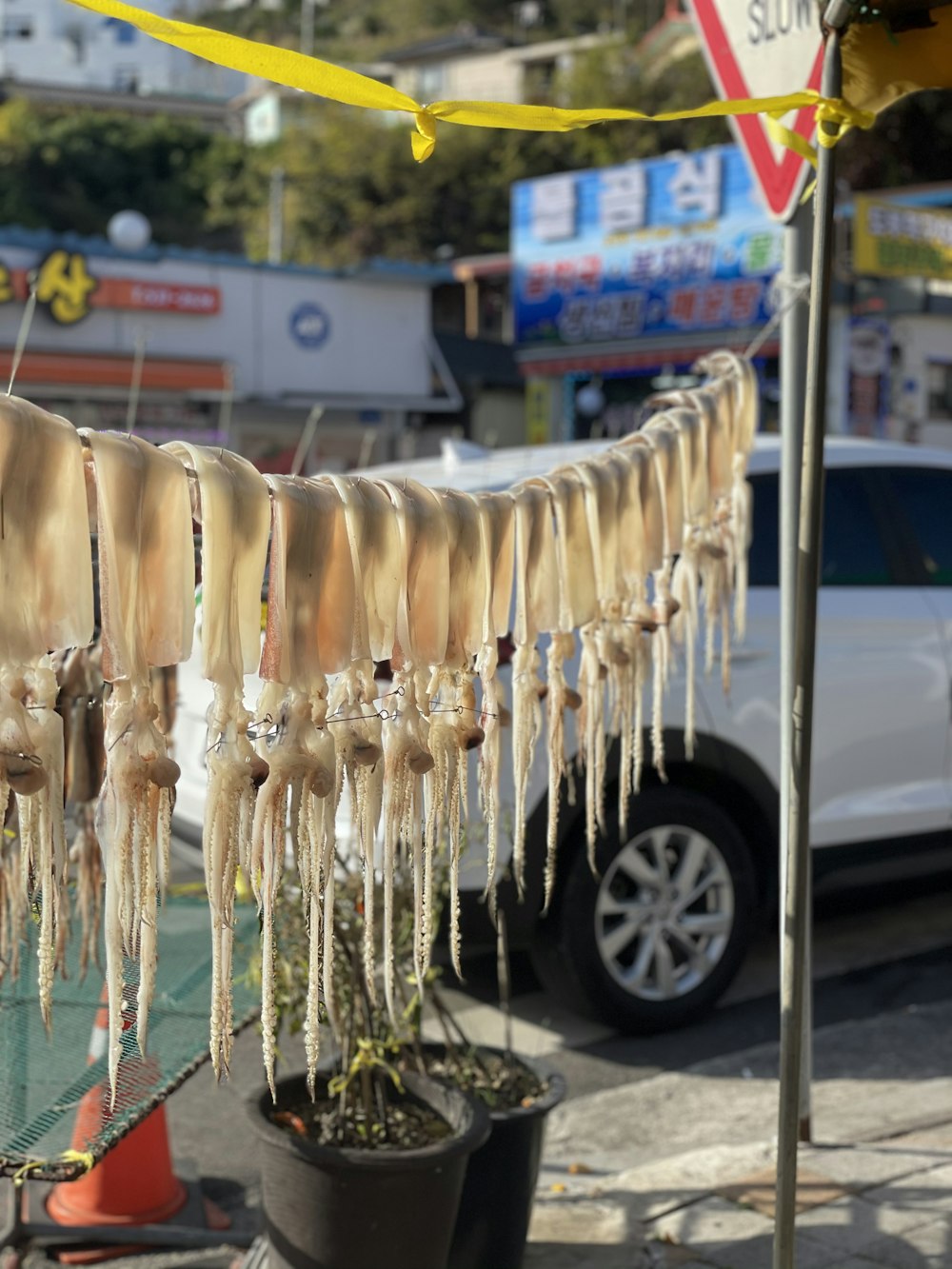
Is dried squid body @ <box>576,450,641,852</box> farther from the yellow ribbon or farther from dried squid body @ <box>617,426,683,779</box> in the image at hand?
the yellow ribbon

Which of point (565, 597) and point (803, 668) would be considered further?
point (803, 668)

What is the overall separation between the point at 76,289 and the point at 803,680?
19782 mm

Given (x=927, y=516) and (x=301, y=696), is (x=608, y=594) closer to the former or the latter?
Result: (x=301, y=696)

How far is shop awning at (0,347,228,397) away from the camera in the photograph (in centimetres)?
2003

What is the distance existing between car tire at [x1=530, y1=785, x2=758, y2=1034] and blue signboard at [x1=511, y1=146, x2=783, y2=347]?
600 inches

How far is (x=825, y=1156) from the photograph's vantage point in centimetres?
409

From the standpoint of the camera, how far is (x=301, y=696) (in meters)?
1.86

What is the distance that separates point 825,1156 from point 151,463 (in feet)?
10.6

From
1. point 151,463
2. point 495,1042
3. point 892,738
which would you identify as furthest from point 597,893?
point 151,463

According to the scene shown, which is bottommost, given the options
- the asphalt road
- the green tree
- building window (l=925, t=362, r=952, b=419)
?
the asphalt road

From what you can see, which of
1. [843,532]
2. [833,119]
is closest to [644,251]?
[843,532]

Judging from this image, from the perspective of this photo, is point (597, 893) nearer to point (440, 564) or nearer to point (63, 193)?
point (440, 564)

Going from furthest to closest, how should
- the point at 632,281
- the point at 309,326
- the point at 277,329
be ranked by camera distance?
the point at 309,326 → the point at 277,329 → the point at 632,281

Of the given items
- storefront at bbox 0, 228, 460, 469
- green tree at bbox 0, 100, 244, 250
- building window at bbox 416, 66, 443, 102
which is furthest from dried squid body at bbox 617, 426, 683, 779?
building window at bbox 416, 66, 443, 102
